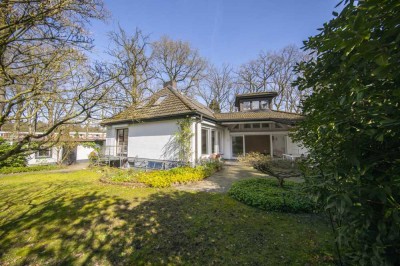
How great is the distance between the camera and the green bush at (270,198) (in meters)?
5.05

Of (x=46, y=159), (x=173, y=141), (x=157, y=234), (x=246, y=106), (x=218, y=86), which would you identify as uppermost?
(x=218, y=86)

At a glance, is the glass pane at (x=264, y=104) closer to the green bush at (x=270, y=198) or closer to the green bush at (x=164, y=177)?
the green bush at (x=164, y=177)

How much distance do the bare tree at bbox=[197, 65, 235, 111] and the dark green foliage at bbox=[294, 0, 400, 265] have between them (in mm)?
29092

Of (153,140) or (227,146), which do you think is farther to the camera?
(227,146)

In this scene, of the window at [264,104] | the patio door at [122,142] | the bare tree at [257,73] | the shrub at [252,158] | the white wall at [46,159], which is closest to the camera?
the shrub at [252,158]

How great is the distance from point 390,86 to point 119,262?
13.5ft

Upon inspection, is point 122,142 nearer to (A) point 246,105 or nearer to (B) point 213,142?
(B) point 213,142

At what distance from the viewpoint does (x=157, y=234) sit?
395cm

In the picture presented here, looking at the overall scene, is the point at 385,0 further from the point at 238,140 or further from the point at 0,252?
the point at 238,140

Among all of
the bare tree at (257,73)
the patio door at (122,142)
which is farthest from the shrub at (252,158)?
the bare tree at (257,73)

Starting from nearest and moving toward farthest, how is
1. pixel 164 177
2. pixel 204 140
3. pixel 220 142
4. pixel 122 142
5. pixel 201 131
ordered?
pixel 164 177 → pixel 201 131 → pixel 204 140 → pixel 122 142 → pixel 220 142

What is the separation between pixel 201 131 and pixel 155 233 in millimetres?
8400

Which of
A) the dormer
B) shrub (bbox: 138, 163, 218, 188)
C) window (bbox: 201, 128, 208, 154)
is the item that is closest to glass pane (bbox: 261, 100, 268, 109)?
the dormer

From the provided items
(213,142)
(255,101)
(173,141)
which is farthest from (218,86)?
(173,141)
